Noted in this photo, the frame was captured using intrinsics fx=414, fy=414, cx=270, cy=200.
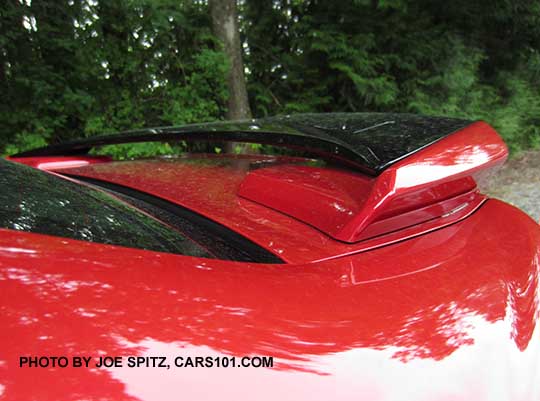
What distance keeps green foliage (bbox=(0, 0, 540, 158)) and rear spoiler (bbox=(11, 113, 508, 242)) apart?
351 cm

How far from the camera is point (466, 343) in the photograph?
2.47 feet

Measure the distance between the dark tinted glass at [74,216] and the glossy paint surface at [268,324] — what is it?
0.09m

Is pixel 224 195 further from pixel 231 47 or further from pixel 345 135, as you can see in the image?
pixel 231 47

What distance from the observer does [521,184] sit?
5816 millimetres

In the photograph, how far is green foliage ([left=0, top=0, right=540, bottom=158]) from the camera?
15.1 feet

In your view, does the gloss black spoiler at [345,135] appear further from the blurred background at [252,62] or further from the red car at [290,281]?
the blurred background at [252,62]

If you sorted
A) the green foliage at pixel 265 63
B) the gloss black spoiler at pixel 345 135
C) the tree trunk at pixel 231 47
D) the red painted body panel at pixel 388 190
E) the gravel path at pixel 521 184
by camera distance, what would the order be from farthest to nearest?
the tree trunk at pixel 231 47 < the gravel path at pixel 521 184 < the green foliage at pixel 265 63 < the gloss black spoiler at pixel 345 135 < the red painted body panel at pixel 388 190

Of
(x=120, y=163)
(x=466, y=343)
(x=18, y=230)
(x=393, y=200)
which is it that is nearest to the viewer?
(x=466, y=343)

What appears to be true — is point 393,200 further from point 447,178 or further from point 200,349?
point 200,349

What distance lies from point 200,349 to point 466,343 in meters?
0.48

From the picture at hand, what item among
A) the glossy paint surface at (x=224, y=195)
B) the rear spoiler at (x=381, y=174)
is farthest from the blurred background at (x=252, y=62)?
the rear spoiler at (x=381, y=174)

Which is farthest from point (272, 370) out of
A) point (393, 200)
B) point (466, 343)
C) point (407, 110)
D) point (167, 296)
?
point (407, 110)

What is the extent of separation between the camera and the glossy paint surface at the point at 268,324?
1.99 ft

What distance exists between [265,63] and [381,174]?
18.2 ft
